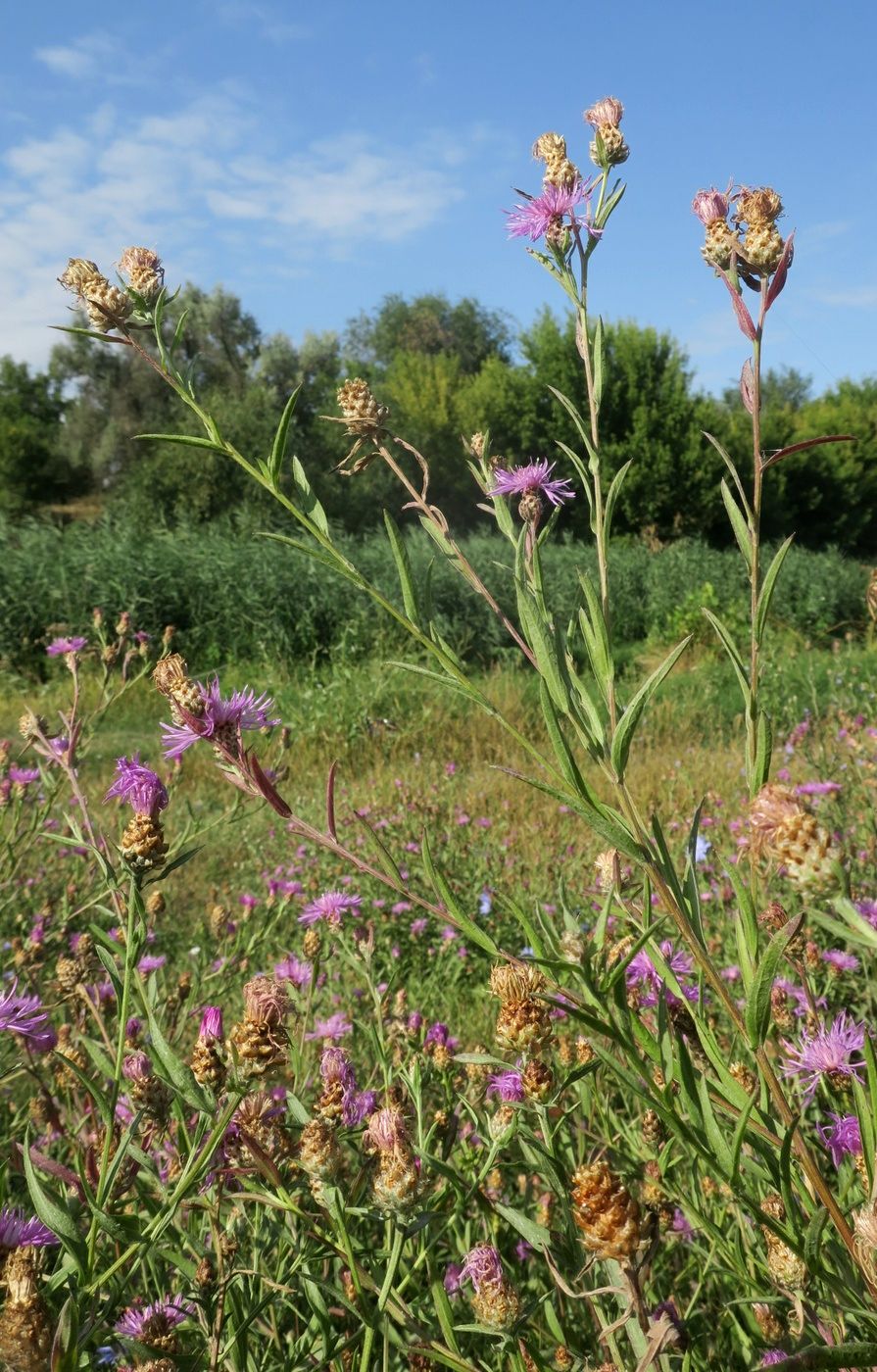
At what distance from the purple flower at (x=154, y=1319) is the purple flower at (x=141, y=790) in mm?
352

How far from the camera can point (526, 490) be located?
0.92m

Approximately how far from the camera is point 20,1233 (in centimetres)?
66

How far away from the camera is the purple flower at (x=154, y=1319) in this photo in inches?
26.8

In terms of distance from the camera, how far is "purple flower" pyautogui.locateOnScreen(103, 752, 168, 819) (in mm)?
758

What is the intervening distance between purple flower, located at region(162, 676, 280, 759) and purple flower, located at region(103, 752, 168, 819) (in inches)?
1.6

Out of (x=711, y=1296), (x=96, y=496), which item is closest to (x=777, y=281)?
(x=711, y=1296)

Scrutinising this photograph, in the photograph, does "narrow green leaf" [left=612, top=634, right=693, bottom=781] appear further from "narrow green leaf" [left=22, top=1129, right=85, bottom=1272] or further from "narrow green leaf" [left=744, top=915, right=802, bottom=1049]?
"narrow green leaf" [left=22, top=1129, right=85, bottom=1272]

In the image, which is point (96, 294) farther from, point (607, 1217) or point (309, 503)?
point (607, 1217)

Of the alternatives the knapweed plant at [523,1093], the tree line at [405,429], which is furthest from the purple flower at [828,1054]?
the tree line at [405,429]

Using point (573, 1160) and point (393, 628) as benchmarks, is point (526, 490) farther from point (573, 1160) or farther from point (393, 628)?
point (393, 628)

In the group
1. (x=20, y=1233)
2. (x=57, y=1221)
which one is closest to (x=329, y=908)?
(x=20, y=1233)

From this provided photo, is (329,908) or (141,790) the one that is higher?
(141,790)

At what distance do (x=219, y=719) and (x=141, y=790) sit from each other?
11 centimetres

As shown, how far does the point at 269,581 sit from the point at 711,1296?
7027 millimetres
